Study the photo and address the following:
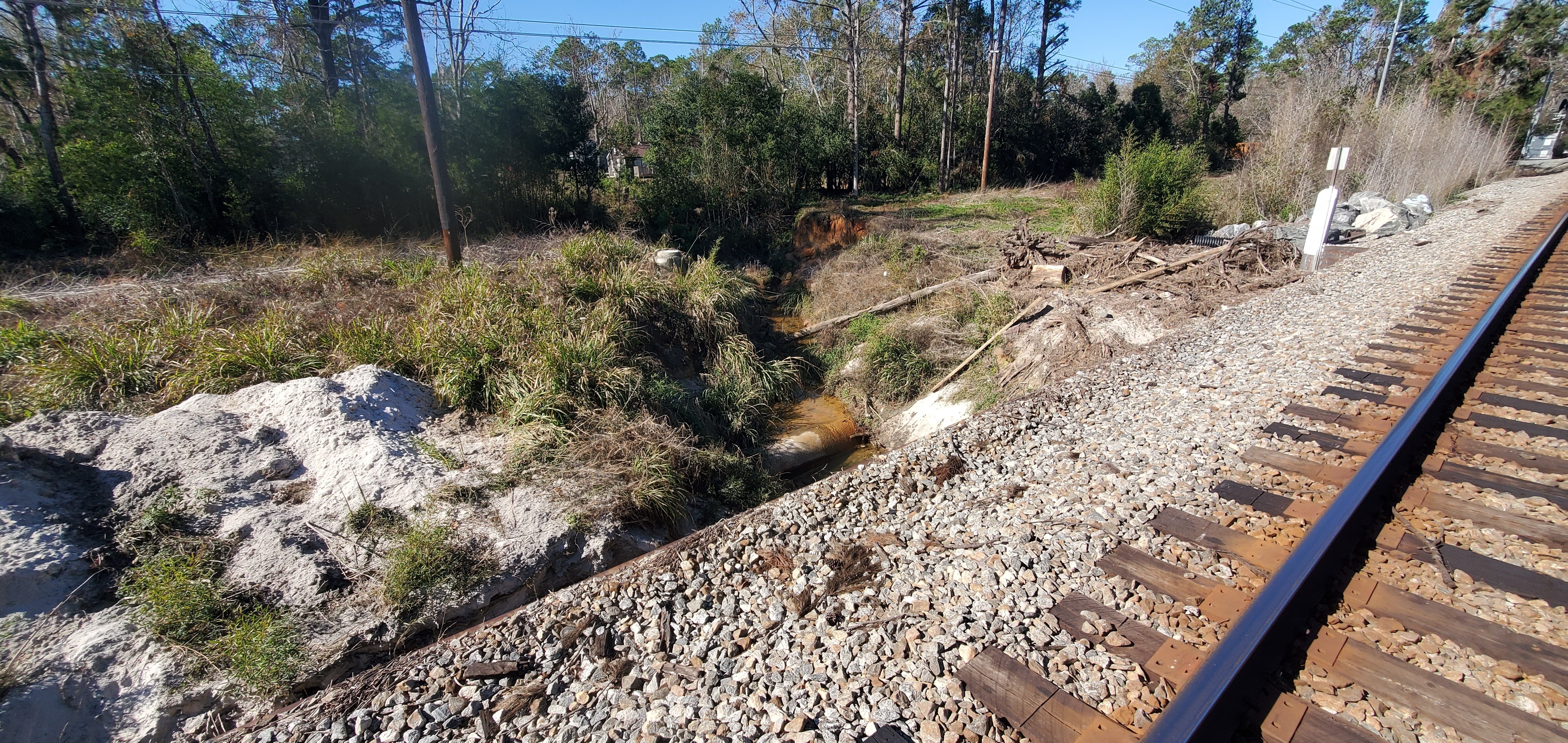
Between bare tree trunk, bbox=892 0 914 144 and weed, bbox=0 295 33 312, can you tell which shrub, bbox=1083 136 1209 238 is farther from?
weed, bbox=0 295 33 312

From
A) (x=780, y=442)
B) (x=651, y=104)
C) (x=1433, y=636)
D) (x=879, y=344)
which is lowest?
(x=780, y=442)

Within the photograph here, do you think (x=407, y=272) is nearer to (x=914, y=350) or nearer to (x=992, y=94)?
(x=914, y=350)

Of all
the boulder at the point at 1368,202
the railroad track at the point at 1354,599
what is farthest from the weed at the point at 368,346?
the boulder at the point at 1368,202

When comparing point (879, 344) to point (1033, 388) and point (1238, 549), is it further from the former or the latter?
point (1238, 549)

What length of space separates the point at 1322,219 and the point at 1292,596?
950 centimetres

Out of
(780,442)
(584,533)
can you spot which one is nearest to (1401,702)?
(584,533)

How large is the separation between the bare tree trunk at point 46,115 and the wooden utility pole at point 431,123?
7.94 meters

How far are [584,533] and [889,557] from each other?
2208mm

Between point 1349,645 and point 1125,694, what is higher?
point 1349,645

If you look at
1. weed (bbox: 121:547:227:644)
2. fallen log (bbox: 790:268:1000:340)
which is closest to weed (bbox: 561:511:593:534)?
weed (bbox: 121:547:227:644)

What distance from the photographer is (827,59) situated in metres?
28.3

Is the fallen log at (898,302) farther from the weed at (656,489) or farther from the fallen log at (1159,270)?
the weed at (656,489)

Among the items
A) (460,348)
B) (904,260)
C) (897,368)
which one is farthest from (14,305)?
(904,260)

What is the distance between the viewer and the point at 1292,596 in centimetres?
221
